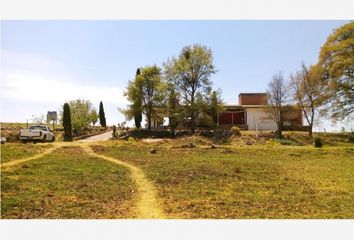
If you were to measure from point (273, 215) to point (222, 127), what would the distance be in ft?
138

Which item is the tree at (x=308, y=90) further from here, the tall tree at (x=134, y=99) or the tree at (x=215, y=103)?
the tall tree at (x=134, y=99)

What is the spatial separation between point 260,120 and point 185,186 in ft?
137

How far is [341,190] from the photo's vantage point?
15.9 metres

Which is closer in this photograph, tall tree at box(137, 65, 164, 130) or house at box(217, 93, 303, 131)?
tall tree at box(137, 65, 164, 130)

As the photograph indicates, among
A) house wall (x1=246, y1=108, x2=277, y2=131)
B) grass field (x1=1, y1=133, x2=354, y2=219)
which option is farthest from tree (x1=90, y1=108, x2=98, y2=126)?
grass field (x1=1, y1=133, x2=354, y2=219)

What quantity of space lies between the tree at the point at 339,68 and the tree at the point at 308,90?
1174 millimetres

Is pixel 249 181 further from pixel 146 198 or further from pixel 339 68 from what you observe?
pixel 339 68

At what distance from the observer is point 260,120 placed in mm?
55625

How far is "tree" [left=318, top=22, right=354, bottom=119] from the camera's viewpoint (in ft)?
130

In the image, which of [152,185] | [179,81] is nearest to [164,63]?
[179,81]

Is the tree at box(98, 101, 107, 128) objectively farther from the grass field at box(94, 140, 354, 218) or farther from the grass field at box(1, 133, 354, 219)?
the grass field at box(1, 133, 354, 219)

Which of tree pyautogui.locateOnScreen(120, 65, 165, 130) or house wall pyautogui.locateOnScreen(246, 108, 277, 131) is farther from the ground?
tree pyautogui.locateOnScreen(120, 65, 165, 130)

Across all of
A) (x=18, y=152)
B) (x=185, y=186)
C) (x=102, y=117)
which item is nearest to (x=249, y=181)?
(x=185, y=186)

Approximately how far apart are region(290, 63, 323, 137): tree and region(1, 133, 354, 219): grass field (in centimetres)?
1978
